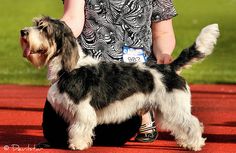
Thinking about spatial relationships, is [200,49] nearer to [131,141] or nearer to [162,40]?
[162,40]

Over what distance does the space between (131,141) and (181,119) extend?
3.65 ft

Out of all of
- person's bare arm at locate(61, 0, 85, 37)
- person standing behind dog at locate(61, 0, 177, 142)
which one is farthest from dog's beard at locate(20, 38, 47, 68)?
person standing behind dog at locate(61, 0, 177, 142)

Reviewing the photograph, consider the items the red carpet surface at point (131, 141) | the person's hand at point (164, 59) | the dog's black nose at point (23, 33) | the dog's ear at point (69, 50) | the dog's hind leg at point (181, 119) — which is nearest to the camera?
the dog's black nose at point (23, 33)

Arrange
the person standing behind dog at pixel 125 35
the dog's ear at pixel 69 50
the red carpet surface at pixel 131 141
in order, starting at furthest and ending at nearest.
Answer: the person standing behind dog at pixel 125 35 → the red carpet surface at pixel 131 141 → the dog's ear at pixel 69 50

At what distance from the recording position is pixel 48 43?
6496 millimetres

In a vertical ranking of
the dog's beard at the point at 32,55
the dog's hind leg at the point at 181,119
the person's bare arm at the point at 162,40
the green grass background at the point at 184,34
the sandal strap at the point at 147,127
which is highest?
the dog's beard at the point at 32,55

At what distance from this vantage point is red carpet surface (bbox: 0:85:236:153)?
7.20 meters

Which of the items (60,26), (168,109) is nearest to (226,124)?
(168,109)

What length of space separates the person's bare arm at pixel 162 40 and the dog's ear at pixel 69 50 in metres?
1.26

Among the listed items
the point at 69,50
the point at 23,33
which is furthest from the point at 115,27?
the point at 23,33

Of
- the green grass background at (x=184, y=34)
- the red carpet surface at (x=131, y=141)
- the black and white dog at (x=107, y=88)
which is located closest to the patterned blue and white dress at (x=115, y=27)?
the black and white dog at (x=107, y=88)

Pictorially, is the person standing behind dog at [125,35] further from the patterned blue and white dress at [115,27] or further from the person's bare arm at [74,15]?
the person's bare arm at [74,15]

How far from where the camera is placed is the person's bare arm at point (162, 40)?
7.73 metres

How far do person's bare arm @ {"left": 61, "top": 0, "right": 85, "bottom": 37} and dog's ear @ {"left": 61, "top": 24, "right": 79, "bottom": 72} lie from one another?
2.00 feet
